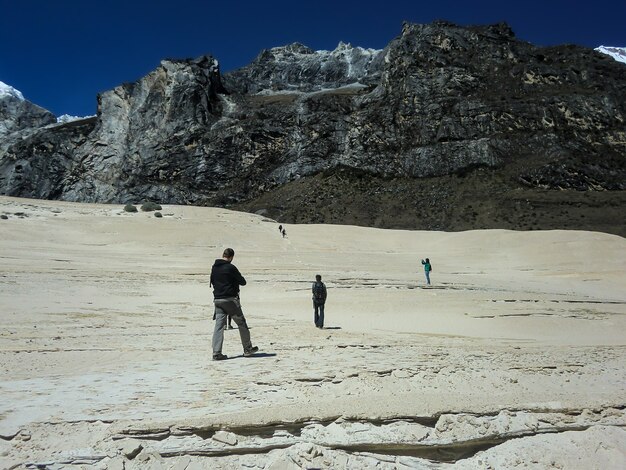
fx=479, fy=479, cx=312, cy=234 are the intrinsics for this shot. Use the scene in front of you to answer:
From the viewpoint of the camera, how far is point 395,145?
278 feet

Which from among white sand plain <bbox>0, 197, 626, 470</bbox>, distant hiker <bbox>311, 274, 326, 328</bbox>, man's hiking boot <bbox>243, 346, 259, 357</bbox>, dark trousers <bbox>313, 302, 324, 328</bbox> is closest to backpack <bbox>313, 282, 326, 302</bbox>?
distant hiker <bbox>311, 274, 326, 328</bbox>

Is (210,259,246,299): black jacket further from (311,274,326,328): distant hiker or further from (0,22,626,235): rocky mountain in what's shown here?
(0,22,626,235): rocky mountain

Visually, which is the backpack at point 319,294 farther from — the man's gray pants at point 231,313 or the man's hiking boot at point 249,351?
the man's hiking boot at point 249,351

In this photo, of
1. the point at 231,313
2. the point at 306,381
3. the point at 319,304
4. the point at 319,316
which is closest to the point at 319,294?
the point at 319,304

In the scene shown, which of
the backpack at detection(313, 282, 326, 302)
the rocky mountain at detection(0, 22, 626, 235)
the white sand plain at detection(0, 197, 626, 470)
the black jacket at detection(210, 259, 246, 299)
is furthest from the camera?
the rocky mountain at detection(0, 22, 626, 235)

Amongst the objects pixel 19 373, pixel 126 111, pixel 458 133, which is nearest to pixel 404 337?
pixel 19 373

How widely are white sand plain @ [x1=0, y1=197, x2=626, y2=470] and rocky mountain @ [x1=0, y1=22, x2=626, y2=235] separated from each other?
53.8m

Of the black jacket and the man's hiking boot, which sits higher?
the black jacket

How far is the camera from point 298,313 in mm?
14914

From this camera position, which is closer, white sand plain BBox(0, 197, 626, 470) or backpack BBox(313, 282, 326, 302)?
white sand plain BBox(0, 197, 626, 470)

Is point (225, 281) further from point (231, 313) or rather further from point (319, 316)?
point (319, 316)

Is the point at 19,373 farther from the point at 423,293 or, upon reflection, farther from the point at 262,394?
the point at 423,293

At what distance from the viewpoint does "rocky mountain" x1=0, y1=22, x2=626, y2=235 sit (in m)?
70.6

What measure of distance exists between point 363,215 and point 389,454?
69.2 metres
